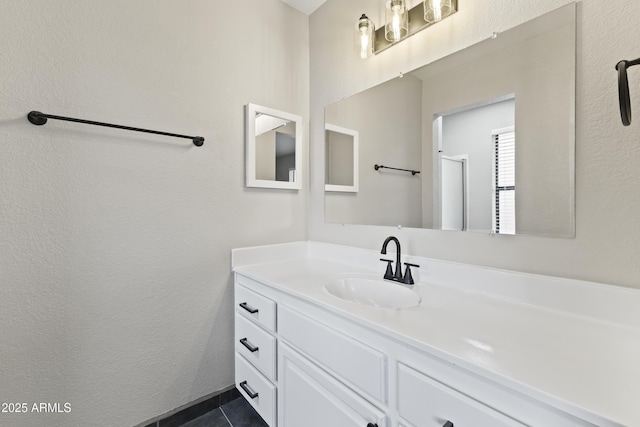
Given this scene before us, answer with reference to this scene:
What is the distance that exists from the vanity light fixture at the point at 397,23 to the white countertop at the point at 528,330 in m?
1.15

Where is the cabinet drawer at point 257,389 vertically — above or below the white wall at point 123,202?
below

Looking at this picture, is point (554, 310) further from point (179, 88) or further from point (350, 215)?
point (179, 88)

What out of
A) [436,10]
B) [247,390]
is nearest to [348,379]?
[247,390]

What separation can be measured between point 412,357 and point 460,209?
2.43 ft

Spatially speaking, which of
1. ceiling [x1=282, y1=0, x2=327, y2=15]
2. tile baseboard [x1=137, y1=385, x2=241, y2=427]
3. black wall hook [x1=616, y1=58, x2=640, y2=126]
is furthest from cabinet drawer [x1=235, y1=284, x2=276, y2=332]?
ceiling [x1=282, y1=0, x2=327, y2=15]

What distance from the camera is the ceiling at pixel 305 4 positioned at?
1911mm

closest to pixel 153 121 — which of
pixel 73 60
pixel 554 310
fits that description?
pixel 73 60

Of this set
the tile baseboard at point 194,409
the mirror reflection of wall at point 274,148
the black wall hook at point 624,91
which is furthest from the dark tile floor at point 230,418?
the black wall hook at point 624,91

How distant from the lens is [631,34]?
2.83ft

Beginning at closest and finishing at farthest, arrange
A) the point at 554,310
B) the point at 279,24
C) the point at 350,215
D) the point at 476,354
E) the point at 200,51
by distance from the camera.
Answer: the point at 476,354 → the point at 554,310 → the point at 200,51 → the point at 350,215 → the point at 279,24

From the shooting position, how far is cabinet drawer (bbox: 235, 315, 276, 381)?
130cm

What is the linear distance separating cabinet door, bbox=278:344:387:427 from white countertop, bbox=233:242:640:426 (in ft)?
0.85

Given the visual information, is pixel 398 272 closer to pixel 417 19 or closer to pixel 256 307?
pixel 256 307

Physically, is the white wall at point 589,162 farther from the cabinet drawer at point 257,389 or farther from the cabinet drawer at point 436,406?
the cabinet drawer at point 257,389
